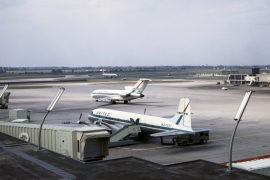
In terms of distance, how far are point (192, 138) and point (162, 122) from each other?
3.79 meters

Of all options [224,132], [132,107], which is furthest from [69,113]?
[224,132]

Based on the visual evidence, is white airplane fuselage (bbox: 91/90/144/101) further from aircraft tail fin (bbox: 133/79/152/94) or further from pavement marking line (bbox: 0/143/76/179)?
pavement marking line (bbox: 0/143/76/179)

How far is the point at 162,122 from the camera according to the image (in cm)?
4484

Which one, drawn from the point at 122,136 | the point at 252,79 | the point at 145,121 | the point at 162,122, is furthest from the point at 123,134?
the point at 252,79

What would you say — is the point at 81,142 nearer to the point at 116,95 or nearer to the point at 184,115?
the point at 184,115

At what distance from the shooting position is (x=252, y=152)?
40375 millimetres

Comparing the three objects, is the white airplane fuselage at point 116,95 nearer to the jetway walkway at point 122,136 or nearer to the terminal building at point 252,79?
the jetway walkway at point 122,136

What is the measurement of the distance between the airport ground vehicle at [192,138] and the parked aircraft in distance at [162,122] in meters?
0.67

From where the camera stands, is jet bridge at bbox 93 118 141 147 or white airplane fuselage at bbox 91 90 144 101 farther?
white airplane fuselage at bbox 91 90 144 101

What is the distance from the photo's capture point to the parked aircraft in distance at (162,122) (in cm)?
4256

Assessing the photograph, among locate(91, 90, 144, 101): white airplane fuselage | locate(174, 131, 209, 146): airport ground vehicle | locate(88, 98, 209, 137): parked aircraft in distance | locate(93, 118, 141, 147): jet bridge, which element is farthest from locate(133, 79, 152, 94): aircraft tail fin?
locate(174, 131, 209, 146): airport ground vehicle

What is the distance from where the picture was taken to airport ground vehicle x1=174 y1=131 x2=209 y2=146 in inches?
1711

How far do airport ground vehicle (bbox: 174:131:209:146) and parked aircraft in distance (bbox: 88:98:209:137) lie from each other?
671 millimetres

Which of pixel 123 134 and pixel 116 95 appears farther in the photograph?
pixel 116 95
